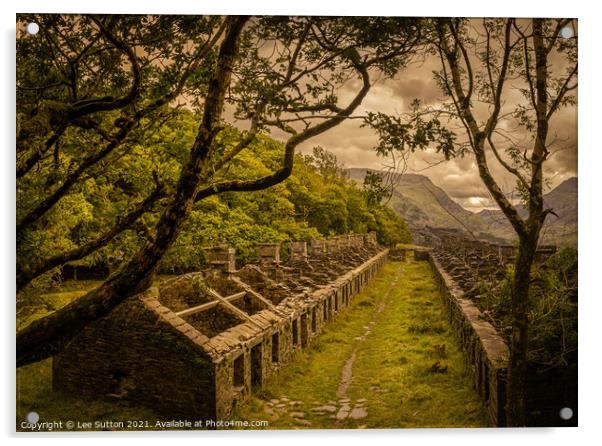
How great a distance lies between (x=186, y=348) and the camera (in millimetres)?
8398

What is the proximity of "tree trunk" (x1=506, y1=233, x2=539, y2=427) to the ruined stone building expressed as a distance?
15.1 ft

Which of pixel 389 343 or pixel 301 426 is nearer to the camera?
pixel 301 426

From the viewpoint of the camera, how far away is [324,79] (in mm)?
8055

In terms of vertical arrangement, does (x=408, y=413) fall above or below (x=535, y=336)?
below

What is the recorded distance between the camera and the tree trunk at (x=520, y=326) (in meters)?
7.08

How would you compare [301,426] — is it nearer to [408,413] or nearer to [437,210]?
[408,413]

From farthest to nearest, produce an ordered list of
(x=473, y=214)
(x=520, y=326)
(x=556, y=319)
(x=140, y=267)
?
(x=473, y=214) → (x=556, y=319) → (x=520, y=326) → (x=140, y=267)

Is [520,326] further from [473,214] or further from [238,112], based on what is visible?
[238,112]

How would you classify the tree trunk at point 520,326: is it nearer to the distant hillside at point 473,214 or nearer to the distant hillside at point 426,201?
the distant hillside at point 473,214

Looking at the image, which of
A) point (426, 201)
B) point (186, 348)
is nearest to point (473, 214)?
point (426, 201)

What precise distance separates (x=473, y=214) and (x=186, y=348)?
17.6ft

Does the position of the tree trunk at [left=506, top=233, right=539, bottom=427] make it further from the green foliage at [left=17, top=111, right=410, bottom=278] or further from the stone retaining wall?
Result: the green foliage at [left=17, top=111, right=410, bottom=278]

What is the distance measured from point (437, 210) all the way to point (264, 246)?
7912 millimetres

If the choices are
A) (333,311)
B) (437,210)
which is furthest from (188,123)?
(333,311)
